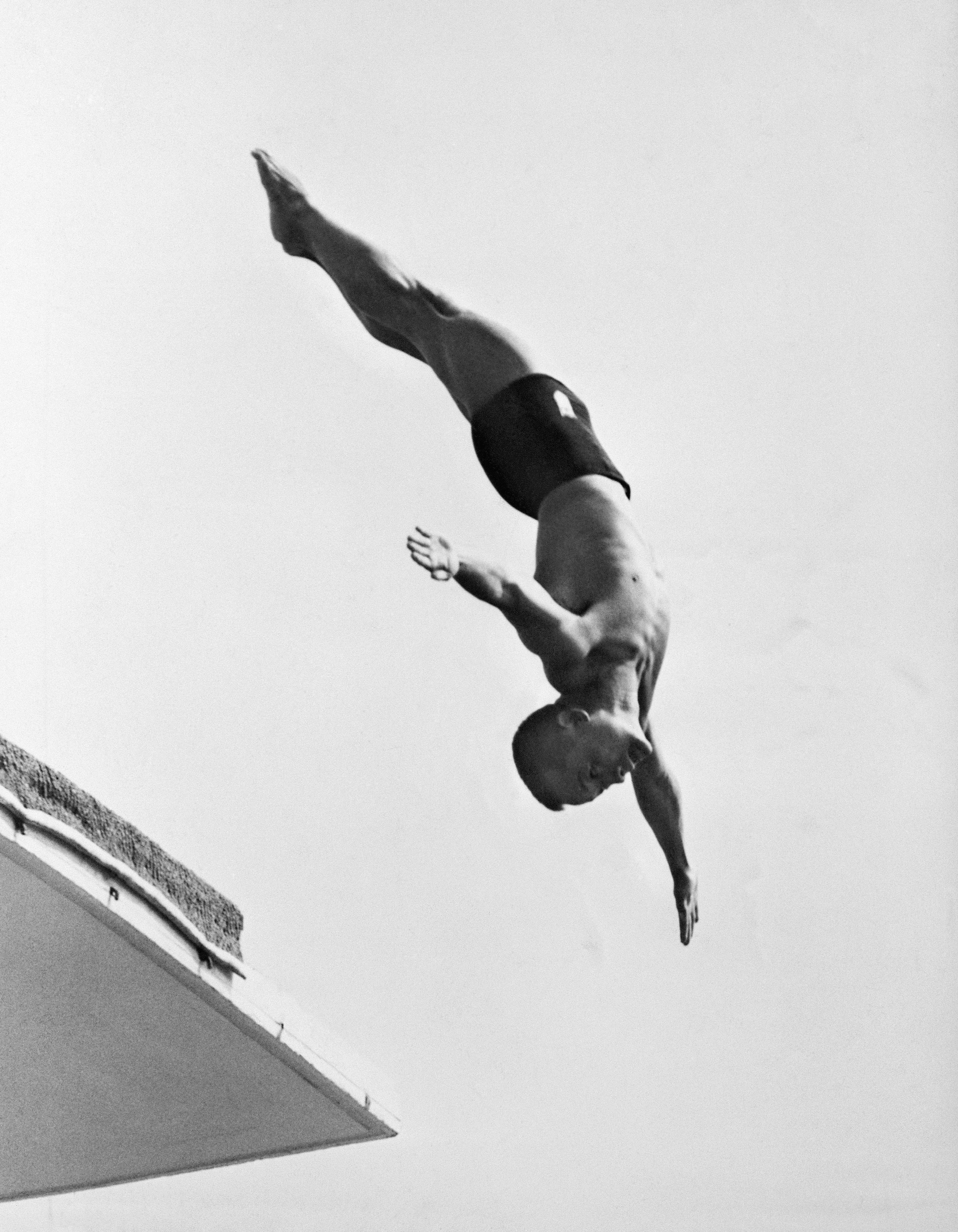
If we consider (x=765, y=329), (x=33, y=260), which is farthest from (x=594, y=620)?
(x=33, y=260)

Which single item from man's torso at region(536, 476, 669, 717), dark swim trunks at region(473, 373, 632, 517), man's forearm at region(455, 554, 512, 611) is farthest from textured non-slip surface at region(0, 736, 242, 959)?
dark swim trunks at region(473, 373, 632, 517)

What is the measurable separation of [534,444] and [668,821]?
68 centimetres

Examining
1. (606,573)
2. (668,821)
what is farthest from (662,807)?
(606,573)

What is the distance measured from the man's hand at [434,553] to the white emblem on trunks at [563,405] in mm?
792

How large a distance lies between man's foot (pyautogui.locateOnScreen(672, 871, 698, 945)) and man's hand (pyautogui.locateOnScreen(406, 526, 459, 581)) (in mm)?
917

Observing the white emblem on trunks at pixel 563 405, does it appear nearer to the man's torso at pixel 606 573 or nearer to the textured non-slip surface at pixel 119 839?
the man's torso at pixel 606 573

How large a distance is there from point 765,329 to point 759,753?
76 cm

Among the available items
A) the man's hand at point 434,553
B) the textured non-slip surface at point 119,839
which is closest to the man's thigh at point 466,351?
the man's hand at point 434,553

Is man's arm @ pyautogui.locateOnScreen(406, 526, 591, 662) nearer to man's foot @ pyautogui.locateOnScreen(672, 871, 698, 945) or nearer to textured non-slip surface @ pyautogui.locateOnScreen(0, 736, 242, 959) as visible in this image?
man's foot @ pyautogui.locateOnScreen(672, 871, 698, 945)

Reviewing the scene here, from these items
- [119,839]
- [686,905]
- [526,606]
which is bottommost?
[119,839]

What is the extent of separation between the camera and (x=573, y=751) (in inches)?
108

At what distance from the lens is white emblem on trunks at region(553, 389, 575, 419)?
9.49 ft

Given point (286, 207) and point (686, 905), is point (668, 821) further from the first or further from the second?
point (286, 207)

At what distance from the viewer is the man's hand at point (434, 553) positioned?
6.80 feet
